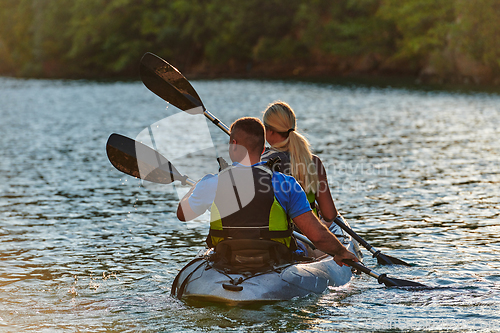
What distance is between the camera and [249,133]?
5660mm

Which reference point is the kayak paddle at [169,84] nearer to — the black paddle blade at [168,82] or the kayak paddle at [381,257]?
the black paddle blade at [168,82]

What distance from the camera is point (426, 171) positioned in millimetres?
15023

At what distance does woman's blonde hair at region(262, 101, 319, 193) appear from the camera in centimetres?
657

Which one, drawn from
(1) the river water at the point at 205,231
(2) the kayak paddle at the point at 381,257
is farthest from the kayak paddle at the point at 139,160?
(2) the kayak paddle at the point at 381,257

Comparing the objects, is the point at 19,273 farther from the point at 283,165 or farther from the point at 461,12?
the point at 461,12

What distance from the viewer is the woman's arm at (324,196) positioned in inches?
272

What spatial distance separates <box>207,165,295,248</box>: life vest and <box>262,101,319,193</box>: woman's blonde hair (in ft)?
2.75

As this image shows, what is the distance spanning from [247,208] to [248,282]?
2.28ft

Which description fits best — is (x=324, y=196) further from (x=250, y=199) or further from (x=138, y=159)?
(x=138, y=159)

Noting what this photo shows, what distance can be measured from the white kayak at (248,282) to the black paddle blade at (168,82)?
2.51 metres

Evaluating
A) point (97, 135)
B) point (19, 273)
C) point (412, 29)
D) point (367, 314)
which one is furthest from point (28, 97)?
point (367, 314)

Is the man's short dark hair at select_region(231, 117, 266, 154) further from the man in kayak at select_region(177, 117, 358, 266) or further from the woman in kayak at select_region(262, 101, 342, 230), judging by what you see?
the woman in kayak at select_region(262, 101, 342, 230)

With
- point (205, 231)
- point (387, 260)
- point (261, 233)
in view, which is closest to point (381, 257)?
point (387, 260)

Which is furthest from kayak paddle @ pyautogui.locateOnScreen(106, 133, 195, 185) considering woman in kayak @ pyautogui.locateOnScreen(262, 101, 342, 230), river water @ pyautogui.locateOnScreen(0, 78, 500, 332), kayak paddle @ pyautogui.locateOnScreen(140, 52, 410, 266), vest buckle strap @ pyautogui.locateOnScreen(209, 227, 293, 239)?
vest buckle strap @ pyautogui.locateOnScreen(209, 227, 293, 239)
